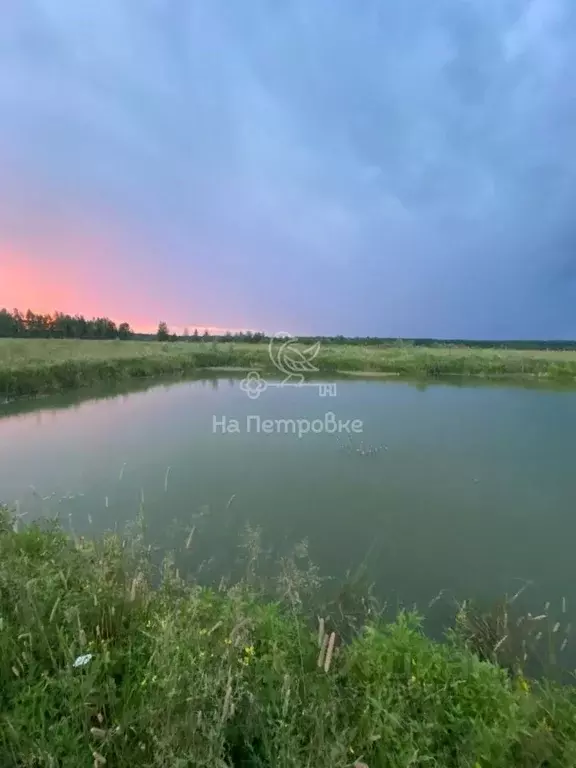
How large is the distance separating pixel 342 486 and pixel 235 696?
133 inches

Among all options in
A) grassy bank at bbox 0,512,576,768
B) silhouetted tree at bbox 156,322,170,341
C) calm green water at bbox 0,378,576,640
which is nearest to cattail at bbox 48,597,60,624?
grassy bank at bbox 0,512,576,768

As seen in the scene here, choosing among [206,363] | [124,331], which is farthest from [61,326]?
[206,363]

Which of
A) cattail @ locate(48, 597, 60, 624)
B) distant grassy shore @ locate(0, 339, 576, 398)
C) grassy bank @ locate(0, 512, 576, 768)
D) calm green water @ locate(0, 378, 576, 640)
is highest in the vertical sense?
distant grassy shore @ locate(0, 339, 576, 398)

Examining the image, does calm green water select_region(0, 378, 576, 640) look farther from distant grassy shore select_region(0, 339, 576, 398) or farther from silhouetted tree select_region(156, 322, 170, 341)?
silhouetted tree select_region(156, 322, 170, 341)

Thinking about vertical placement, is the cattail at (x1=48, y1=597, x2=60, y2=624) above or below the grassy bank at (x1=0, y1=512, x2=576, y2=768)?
above

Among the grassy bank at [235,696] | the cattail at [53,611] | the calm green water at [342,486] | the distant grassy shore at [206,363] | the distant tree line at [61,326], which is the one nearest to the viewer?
the grassy bank at [235,696]

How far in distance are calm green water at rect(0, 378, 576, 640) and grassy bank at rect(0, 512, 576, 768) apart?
112cm

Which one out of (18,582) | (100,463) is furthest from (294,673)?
(100,463)

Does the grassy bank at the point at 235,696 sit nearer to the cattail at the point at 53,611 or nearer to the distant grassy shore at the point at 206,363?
the cattail at the point at 53,611

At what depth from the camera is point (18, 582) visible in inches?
73.0

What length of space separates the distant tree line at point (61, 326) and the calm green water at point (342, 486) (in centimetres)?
2695

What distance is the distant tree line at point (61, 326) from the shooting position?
32.2 m

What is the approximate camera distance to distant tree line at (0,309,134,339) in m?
32.2

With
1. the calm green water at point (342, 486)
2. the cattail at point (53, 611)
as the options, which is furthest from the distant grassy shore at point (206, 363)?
the cattail at point (53, 611)
